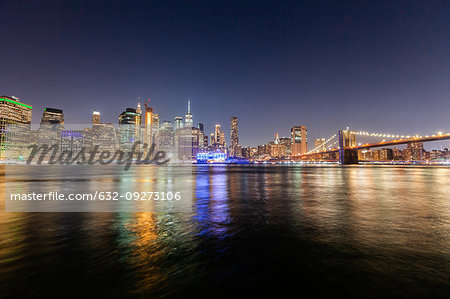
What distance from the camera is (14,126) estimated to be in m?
135

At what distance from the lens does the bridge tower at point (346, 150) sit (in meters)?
99.9

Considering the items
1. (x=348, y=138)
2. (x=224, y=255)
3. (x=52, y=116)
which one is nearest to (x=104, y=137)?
(x=52, y=116)

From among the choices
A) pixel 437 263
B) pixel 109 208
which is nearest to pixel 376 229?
pixel 437 263

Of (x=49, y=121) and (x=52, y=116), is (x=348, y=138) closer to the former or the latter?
(x=49, y=121)

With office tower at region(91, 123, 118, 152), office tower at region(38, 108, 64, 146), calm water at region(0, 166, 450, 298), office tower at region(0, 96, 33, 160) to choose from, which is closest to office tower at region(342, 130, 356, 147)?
calm water at region(0, 166, 450, 298)

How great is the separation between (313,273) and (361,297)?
88 centimetres

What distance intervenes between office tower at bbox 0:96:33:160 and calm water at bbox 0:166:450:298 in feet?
479

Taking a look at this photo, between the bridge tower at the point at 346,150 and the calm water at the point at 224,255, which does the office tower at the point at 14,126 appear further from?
the bridge tower at the point at 346,150

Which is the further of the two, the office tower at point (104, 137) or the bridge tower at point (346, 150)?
the office tower at point (104, 137)

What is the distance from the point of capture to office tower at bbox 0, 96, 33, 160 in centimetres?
13298

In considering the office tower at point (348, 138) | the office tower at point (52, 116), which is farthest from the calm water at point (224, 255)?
the office tower at point (52, 116)

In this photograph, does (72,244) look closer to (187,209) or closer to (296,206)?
(187,209)

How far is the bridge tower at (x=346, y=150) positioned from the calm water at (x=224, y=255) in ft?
330

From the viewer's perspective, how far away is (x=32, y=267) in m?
4.48
